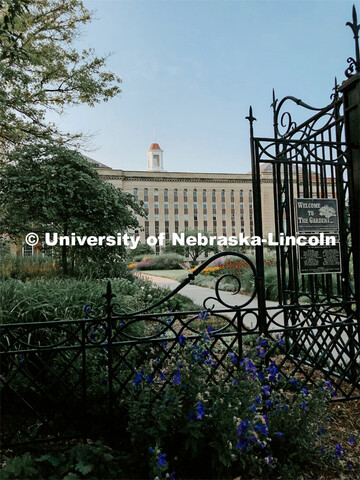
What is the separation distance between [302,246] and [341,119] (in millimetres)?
1317

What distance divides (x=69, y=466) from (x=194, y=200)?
178 feet

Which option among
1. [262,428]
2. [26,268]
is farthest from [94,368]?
[26,268]

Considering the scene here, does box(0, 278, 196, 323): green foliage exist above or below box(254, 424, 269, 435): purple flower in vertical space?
above

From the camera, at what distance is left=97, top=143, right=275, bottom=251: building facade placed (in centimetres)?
5091

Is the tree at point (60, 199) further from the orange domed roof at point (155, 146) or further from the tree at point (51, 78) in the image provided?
the orange domed roof at point (155, 146)

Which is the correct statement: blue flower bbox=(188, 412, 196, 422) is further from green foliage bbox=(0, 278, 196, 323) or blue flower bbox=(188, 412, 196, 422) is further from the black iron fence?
green foliage bbox=(0, 278, 196, 323)

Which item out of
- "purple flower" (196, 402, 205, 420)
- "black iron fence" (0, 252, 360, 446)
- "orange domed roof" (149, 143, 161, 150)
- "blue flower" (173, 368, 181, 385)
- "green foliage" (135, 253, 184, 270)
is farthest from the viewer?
"orange domed roof" (149, 143, 161, 150)

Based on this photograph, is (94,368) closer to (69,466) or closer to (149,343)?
(149,343)

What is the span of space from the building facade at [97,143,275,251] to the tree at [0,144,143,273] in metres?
39.3

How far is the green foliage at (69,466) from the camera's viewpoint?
1890mm

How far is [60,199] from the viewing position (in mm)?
7938

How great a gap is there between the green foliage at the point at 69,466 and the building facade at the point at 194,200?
46.5 metres

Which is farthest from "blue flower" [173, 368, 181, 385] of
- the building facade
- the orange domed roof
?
the orange domed roof
